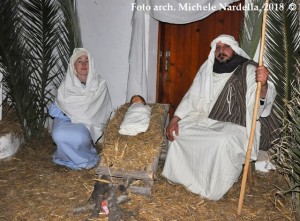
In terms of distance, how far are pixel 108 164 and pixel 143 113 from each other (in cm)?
84

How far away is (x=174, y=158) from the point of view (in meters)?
4.38

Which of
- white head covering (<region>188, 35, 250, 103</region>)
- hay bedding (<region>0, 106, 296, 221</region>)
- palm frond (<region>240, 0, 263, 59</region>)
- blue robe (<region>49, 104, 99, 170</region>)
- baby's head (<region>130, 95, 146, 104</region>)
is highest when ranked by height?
palm frond (<region>240, 0, 263, 59</region>)

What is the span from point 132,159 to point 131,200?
0.44m

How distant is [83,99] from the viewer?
5.14m

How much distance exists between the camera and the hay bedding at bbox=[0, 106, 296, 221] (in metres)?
3.81

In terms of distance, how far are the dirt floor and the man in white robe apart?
22 cm

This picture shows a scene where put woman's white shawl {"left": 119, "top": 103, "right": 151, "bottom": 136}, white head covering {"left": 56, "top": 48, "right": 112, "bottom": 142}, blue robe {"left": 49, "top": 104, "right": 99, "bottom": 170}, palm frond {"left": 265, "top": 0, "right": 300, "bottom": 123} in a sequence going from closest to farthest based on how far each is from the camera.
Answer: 1. palm frond {"left": 265, "top": 0, "right": 300, "bottom": 123}
2. woman's white shawl {"left": 119, "top": 103, "right": 151, "bottom": 136}
3. blue robe {"left": 49, "top": 104, "right": 99, "bottom": 170}
4. white head covering {"left": 56, "top": 48, "right": 112, "bottom": 142}

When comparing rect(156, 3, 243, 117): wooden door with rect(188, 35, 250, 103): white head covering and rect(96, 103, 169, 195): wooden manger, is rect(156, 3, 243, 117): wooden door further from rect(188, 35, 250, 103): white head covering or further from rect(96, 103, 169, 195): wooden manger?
rect(96, 103, 169, 195): wooden manger

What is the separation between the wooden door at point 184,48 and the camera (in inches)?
220

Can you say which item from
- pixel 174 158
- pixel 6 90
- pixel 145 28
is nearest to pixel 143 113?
pixel 174 158

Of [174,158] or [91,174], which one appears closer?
[174,158]

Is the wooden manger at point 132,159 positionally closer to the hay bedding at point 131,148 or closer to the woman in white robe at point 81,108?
the hay bedding at point 131,148

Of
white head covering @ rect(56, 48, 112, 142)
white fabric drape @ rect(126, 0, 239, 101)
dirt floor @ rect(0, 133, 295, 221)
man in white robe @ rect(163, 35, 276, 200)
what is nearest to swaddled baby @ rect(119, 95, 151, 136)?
man in white robe @ rect(163, 35, 276, 200)

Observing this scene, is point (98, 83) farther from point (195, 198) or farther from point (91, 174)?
point (195, 198)
